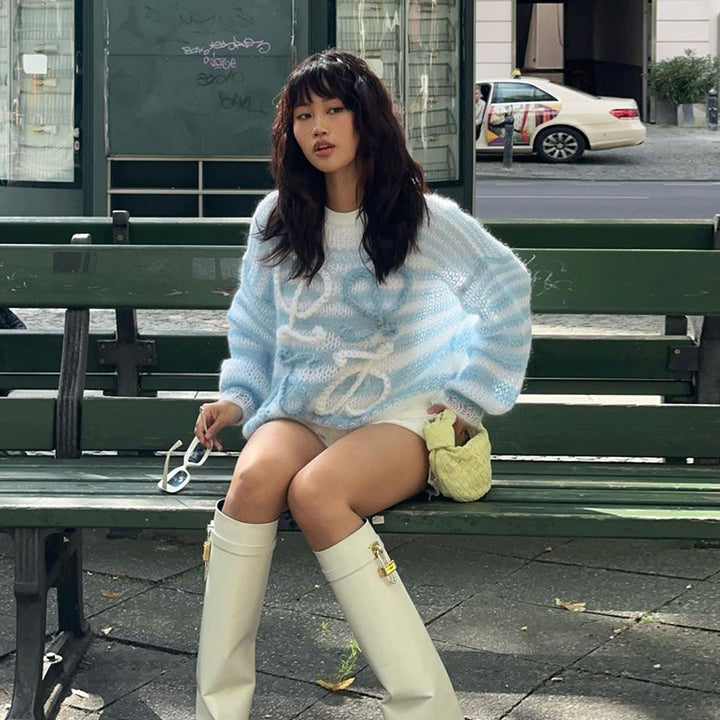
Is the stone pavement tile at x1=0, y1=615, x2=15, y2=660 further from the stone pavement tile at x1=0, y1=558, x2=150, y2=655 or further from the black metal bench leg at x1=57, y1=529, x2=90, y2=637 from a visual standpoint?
the black metal bench leg at x1=57, y1=529, x2=90, y2=637

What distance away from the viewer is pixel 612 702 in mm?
3814

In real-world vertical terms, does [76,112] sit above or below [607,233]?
above

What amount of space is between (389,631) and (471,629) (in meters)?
1.07

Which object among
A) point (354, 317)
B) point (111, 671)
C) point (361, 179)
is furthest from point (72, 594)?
point (361, 179)

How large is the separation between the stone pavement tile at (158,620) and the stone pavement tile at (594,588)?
93 centimetres

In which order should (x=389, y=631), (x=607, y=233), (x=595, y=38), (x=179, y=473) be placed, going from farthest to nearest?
1. (x=595, y=38)
2. (x=607, y=233)
3. (x=179, y=473)
4. (x=389, y=631)

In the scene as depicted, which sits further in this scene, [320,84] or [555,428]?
[555,428]

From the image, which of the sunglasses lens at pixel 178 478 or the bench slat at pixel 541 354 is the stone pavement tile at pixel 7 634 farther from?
the bench slat at pixel 541 354

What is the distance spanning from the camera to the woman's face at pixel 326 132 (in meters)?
3.64

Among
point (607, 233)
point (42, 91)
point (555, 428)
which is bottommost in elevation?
point (555, 428)

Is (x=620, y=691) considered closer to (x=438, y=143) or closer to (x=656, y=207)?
(x=438, y=143)

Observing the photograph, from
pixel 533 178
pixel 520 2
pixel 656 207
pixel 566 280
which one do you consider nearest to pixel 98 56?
pixel 566 280

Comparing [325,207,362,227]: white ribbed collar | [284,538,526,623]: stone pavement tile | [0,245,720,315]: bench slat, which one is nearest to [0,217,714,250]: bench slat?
[0,245,720,315]: bench slat

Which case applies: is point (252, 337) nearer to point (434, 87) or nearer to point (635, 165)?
point (434, 87)
